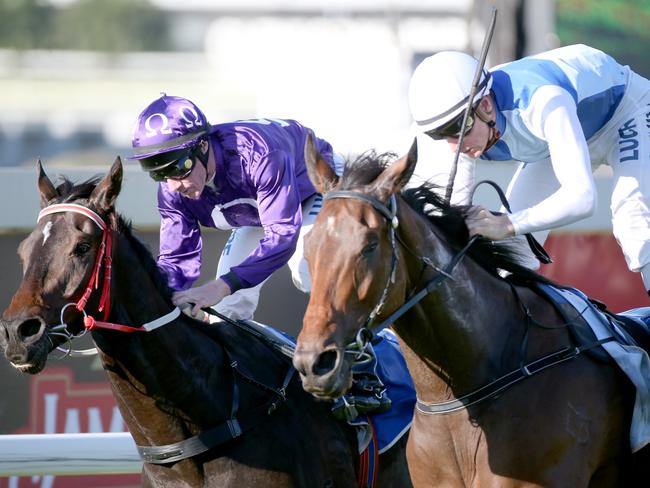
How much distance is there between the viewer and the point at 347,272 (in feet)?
9.91

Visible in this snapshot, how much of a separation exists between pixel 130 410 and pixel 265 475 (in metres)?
0.51

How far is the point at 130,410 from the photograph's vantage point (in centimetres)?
380

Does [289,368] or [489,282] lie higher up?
[489,282]

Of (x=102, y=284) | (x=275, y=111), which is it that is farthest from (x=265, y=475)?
(x=275, y=111)

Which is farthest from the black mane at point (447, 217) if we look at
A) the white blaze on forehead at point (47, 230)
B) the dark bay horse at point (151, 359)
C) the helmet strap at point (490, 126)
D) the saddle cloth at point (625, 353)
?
the white blaze on forehead at point (47, 230)

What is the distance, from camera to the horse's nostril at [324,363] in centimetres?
290

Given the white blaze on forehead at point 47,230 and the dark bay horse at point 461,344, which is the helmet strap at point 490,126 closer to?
the dark bay horse at point 461,344

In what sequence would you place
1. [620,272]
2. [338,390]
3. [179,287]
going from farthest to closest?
[620,272] < [179,287] < [338,390]

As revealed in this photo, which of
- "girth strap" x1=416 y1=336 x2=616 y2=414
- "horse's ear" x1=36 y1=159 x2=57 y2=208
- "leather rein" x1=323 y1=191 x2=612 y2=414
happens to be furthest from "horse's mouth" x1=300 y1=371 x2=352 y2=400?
"horse's ear" x1=36 y1=159 x2=57 y2=208

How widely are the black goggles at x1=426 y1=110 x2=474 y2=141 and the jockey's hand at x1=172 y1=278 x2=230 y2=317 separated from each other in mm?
904

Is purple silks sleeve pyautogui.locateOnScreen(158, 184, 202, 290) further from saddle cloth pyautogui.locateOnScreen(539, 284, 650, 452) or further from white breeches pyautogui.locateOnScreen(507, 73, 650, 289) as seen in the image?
saddle cloth pyautogui.locateOnScreen(539, 284, 650, 452)

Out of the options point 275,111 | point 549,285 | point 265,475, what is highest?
point 549,285

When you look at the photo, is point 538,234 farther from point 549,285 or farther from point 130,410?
point 130,410

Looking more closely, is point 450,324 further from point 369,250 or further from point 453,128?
point 453,128
